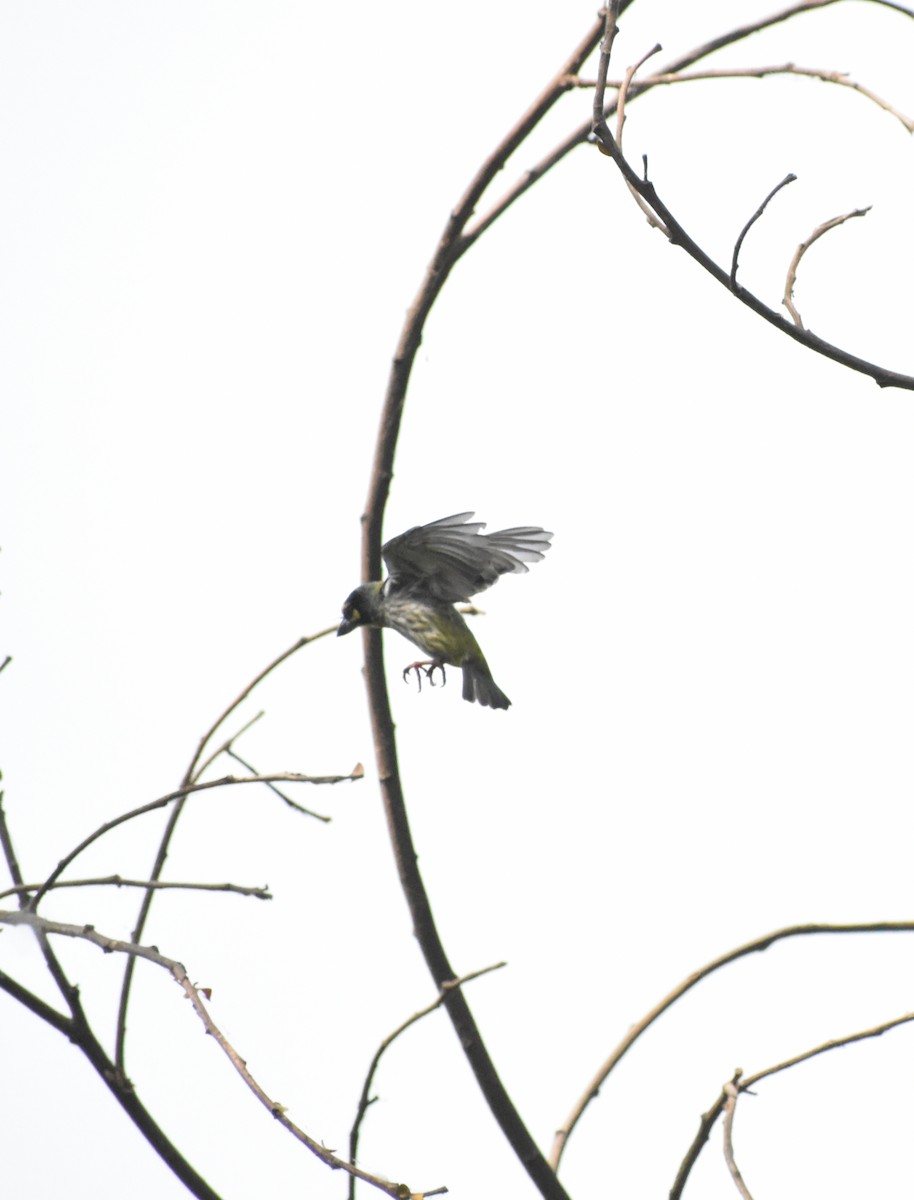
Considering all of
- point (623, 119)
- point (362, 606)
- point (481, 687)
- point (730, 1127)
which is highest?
point (481, 687)

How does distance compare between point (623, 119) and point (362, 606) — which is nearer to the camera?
point (623, 119)

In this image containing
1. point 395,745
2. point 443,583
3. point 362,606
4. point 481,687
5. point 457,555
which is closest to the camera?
point 395,745

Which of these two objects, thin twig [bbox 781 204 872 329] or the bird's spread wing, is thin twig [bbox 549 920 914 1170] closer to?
thin twig [bbox 781 204 872 329]

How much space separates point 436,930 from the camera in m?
3.05

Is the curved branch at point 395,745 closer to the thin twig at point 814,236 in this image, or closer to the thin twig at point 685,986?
the thin twig at point 685,986

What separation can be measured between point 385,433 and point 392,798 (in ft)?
2.61

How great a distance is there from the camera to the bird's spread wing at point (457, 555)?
16.0 ft

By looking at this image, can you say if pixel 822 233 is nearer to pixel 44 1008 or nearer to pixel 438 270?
pixel 438 270

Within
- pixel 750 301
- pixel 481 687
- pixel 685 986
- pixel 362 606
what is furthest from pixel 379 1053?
pixel 481 687

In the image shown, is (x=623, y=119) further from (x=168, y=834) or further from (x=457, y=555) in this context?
(x=457, y=555)

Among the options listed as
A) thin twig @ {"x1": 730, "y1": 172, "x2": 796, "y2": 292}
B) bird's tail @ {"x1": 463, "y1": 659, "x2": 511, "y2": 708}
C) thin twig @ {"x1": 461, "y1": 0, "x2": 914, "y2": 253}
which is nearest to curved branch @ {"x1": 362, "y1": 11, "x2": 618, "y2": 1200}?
thin twig @ {"x1": 461, "y1": 0, "x2": 914, "y2": 253}

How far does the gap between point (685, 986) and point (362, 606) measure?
2374 millimetres

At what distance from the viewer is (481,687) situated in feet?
19.6

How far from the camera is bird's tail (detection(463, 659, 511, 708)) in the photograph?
5902mm
